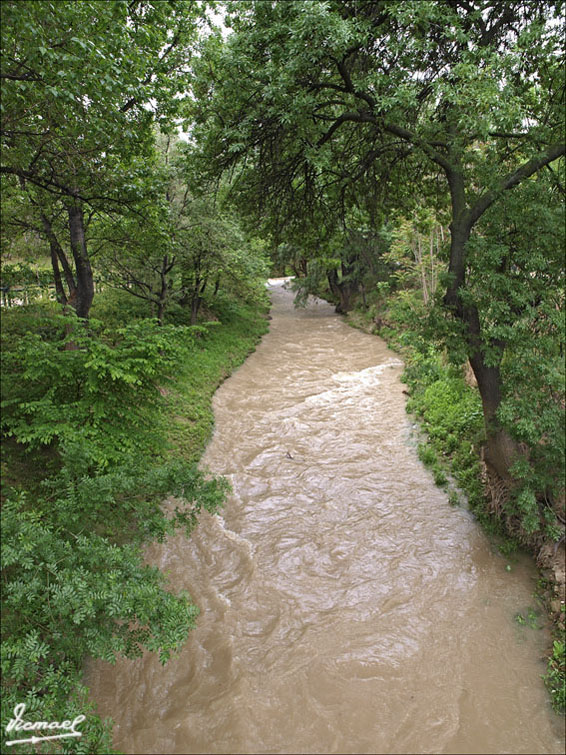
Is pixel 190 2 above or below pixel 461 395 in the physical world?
above

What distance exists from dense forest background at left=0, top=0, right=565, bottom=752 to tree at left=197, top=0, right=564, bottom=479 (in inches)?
1.7

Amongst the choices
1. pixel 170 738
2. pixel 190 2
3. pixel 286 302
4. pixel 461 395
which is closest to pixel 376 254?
pixel 286 302

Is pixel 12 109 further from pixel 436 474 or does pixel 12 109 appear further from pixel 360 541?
pixel 436 474

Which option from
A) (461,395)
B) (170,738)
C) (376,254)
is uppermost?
(376,254)

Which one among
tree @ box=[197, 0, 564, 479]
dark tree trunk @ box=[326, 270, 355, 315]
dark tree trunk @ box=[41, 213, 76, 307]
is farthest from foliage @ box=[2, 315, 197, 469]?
dark tree trunk @ box=[326, 270, 355, 315]

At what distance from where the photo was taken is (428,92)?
7.09 meters

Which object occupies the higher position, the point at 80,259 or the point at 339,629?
the point at 80,259

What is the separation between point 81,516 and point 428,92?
778 cm

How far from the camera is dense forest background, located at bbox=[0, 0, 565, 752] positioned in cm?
414

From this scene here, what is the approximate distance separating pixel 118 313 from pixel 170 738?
1121 cm

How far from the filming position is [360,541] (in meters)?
7.30

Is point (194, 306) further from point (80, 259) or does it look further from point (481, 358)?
point (481, 358)
